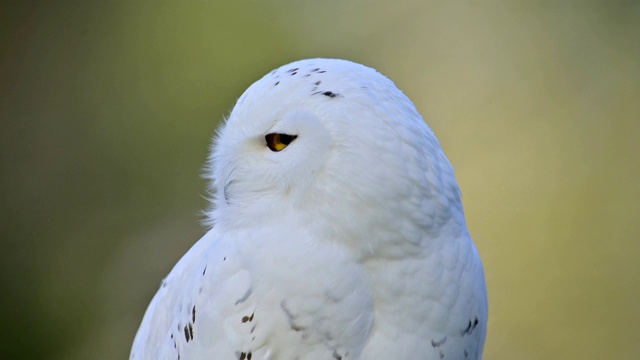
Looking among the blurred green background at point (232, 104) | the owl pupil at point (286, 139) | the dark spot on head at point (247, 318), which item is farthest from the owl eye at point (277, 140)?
the blurred green background at point (232, 104)

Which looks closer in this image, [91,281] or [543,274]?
[543,274]

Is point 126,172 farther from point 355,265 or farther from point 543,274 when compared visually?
point 355,265

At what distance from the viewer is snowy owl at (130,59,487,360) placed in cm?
131

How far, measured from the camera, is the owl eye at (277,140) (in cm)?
138

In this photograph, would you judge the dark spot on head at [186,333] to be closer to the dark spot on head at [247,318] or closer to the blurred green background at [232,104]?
the dark spot on head at [247,318]

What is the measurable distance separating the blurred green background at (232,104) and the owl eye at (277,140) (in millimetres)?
2017

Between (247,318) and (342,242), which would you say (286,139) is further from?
(247,318)

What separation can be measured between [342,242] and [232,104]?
2399mm

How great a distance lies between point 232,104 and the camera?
363cm

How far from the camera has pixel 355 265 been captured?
1322mm

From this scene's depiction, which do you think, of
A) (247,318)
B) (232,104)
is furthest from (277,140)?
(232,104)

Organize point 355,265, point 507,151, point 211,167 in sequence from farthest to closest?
point 507,151 → point 211,167 → point 355,265

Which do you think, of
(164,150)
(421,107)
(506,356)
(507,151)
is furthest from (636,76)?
(164,150)

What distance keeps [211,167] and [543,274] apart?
2.15 metres
